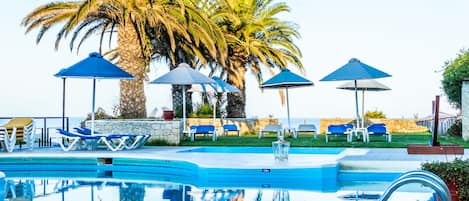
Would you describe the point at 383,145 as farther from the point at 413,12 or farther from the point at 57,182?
the point at 413,12

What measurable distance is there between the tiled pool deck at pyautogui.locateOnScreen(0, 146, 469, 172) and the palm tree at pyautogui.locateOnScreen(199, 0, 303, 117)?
32.0 ft

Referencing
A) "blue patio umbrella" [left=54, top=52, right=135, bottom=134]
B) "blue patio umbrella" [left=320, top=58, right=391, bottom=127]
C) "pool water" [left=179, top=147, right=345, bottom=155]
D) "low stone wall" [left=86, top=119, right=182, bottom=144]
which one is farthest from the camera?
"low stone wall" [left=86, top=119, right=182, bottom=144]

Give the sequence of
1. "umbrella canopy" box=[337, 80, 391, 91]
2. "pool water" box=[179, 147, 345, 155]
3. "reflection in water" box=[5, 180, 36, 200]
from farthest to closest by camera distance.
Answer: "umbrella canopy" box=[337, 80, 391, 91]
"pool water" box=[179, 147, 345, 155]
"reflection in water" box=[5, 180, 36, 200]

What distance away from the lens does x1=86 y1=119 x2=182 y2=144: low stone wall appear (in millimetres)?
15352

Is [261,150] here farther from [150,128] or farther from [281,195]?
[281,195]

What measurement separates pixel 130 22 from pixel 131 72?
160 centimetres

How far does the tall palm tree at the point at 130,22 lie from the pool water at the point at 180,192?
25.5 ft

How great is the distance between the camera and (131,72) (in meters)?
18.1

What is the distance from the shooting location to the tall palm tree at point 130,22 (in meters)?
17.1

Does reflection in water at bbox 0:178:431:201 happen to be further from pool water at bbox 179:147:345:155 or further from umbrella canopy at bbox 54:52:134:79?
umbrella canopy at bbox 54:52:134:79

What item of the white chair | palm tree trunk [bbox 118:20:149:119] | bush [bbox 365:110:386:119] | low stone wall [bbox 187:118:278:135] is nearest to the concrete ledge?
the white chair

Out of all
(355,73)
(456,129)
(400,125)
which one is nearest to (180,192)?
(355,73)

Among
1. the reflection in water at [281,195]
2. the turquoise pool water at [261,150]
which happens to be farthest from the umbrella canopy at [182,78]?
the reflection in water at [281,195]

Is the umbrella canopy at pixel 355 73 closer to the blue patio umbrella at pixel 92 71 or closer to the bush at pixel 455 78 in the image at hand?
the bush at pixel 455 78
